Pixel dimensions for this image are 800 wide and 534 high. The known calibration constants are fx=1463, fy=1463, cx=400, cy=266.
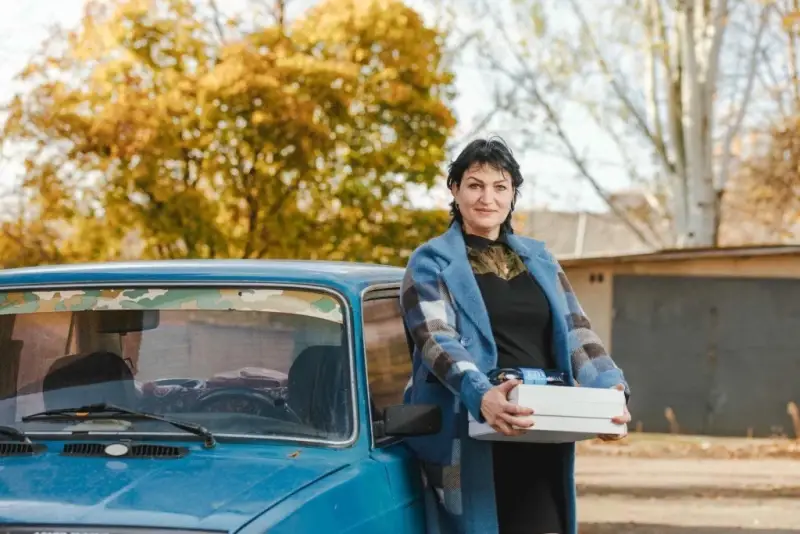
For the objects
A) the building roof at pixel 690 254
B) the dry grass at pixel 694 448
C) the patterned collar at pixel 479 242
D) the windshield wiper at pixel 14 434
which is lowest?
the dry grass at pixel 694 448

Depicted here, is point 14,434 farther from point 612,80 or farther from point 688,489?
point 612,80

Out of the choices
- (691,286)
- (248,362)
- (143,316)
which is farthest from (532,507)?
(691,286)

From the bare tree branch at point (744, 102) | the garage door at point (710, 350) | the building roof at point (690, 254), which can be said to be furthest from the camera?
the bare tree branch at point (744, 102)

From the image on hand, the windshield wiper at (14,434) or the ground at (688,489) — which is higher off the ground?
the windshield wiper at (14,434)

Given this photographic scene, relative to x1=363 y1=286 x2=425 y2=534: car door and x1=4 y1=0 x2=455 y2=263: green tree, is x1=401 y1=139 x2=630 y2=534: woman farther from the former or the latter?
x1=4 y1=0 x2=455 y2=263: green tree

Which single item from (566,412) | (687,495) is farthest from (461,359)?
(687,495)

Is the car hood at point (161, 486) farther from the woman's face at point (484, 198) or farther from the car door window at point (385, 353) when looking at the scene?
the woman's face at point (484, 198)

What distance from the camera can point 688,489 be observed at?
553 inches

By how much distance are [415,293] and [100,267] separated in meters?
1.26

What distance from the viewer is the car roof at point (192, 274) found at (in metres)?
4.87

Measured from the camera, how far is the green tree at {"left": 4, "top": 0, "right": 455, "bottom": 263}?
20.6 metres

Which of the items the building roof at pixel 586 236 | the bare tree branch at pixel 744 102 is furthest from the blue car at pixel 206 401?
the building roof at pixel 586 236

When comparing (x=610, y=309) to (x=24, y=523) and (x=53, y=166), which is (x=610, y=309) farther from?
(x=24, y=523)

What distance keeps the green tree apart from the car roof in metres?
15.4
